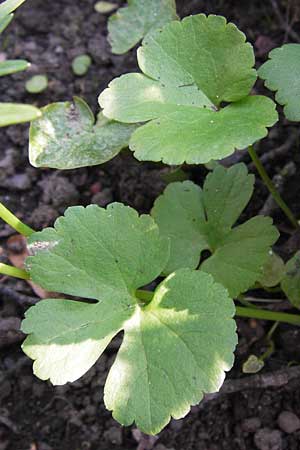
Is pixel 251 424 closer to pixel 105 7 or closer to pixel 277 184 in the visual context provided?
pixel 277 184

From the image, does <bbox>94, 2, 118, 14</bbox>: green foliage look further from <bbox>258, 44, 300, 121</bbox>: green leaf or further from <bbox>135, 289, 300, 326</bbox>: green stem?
<bbox>135, 289, 300, 326</bbox>: green stem

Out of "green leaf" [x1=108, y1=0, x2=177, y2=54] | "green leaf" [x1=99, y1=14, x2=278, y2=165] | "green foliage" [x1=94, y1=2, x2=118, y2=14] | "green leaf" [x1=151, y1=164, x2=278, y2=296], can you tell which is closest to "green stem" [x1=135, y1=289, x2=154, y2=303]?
"green leaf" [x1=151, y1=164, x2=278, y2=296]

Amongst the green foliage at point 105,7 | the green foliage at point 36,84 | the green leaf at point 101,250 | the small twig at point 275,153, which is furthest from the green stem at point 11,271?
the green foliage at point 105,7

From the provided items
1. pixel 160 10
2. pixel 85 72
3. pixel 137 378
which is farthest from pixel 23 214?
pixel 137 378

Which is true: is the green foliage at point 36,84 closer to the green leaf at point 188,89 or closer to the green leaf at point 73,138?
the green leaf at point 73,138

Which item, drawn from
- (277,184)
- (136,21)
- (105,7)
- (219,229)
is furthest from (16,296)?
(105,7)

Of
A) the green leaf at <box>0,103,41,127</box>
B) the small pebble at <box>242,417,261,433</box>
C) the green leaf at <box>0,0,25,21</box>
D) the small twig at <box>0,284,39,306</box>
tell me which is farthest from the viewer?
the small twig at <box>0,284,39,306</box>
